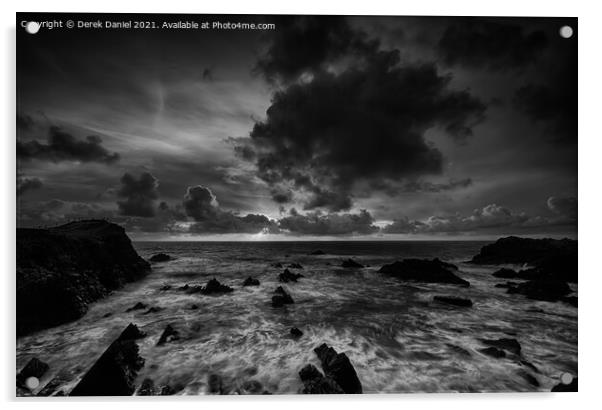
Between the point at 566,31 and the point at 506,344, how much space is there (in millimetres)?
5867

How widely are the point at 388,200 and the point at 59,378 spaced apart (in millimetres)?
6952

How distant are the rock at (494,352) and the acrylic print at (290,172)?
0.03 meters

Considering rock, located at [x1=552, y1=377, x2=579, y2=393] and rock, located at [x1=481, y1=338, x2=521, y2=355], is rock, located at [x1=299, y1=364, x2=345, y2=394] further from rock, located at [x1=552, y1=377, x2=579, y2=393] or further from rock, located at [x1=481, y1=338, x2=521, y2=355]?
rock, located at [x1=552, y1=377, x2=579, y2=393]

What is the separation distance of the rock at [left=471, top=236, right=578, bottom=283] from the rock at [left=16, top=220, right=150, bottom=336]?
983 centimetres

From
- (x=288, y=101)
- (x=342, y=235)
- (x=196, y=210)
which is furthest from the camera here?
(x=342, y=235)

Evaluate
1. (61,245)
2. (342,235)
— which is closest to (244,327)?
(342,235)

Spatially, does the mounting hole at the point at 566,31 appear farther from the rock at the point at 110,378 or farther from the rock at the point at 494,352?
the rock at the point at 110,378

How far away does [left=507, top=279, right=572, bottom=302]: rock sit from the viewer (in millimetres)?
4652

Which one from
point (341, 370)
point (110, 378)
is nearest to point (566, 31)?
point (341, 370)

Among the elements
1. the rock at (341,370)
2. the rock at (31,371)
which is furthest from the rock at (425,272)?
the rock at (31,371)

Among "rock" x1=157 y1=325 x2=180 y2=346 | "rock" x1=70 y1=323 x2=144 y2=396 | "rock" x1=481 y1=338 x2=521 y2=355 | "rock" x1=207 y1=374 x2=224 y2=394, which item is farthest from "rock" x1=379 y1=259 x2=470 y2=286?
"rock" x1=70 y1=323 x2=144 y2=396

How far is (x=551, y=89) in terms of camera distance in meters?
4.37

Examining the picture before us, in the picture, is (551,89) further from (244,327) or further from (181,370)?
(181,370)
